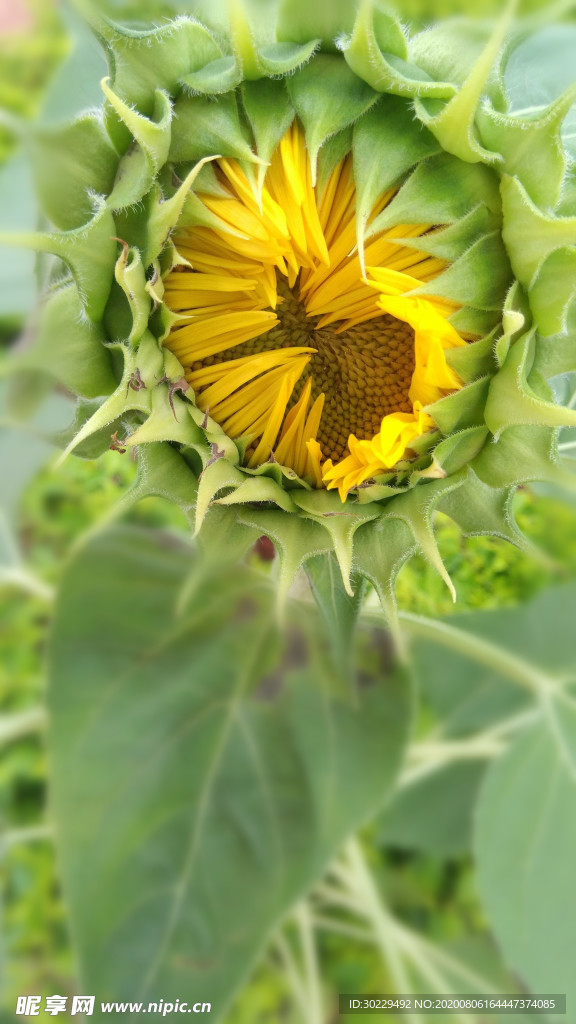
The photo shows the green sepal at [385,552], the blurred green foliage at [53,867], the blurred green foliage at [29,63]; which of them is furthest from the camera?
the blurred green foliage at [29,63]

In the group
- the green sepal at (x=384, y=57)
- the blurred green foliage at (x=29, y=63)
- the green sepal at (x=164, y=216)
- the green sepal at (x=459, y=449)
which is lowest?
the green sepal at (x=459, y=449)

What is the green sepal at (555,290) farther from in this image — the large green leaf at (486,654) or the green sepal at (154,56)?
the large green leaf at (486,654)

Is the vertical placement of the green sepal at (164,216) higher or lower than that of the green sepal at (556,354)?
higher

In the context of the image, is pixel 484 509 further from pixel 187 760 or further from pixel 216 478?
pixel 187 760

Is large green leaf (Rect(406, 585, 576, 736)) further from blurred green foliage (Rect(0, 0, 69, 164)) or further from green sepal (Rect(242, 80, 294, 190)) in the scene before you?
blurred green foliage (Rect(0, 0, 69, 164))

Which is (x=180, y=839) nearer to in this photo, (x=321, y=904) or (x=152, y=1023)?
(x=152, y=1023)

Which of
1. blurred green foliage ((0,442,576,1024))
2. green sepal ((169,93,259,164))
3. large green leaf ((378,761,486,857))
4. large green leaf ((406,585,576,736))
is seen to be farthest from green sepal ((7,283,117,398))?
large green leaf ((378,761,486,857))

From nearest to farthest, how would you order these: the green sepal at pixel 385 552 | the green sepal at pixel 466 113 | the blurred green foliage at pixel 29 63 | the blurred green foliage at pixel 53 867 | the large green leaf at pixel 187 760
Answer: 1. the green sepal at pixel 466 113
2. the green sepal at pixel 385 552
3. the large green leaf at pixel 187 760
4. the blurred green foliage at pixel 53 867
5. the blurred green foliage at pixel 29 63

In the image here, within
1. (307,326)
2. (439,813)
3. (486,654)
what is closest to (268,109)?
(307,326)

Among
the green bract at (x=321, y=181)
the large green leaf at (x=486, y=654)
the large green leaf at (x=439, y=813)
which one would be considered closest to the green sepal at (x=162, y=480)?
the green bract at (x=321, y=181)
